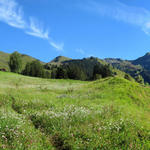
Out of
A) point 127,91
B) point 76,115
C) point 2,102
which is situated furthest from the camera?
point 127,91

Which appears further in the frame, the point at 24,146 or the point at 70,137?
the point at 70,137

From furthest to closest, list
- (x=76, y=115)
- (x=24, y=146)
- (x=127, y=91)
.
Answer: (x=127, y=91) → (x=76, y=115) → (x=24, y=146)

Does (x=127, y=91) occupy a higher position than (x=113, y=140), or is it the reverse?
(x=127, y=91)

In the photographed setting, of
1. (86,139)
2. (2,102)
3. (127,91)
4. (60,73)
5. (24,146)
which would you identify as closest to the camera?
(24,146)

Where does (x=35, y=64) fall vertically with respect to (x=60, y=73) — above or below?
above

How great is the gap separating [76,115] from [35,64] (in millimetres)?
110912

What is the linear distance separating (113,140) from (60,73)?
9260 centimetres

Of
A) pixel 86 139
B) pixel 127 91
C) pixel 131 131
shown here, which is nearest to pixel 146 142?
pixel 131 131

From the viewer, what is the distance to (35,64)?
117m

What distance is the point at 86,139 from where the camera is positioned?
8086 mm

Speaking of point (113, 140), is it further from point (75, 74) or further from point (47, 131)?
point (75, 74)

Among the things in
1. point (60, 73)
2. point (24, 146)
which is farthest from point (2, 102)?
point (60, 73)

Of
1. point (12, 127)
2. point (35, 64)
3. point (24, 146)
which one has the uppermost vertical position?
point (35, 64)

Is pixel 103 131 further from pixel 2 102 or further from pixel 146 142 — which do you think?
pixel 2 102
